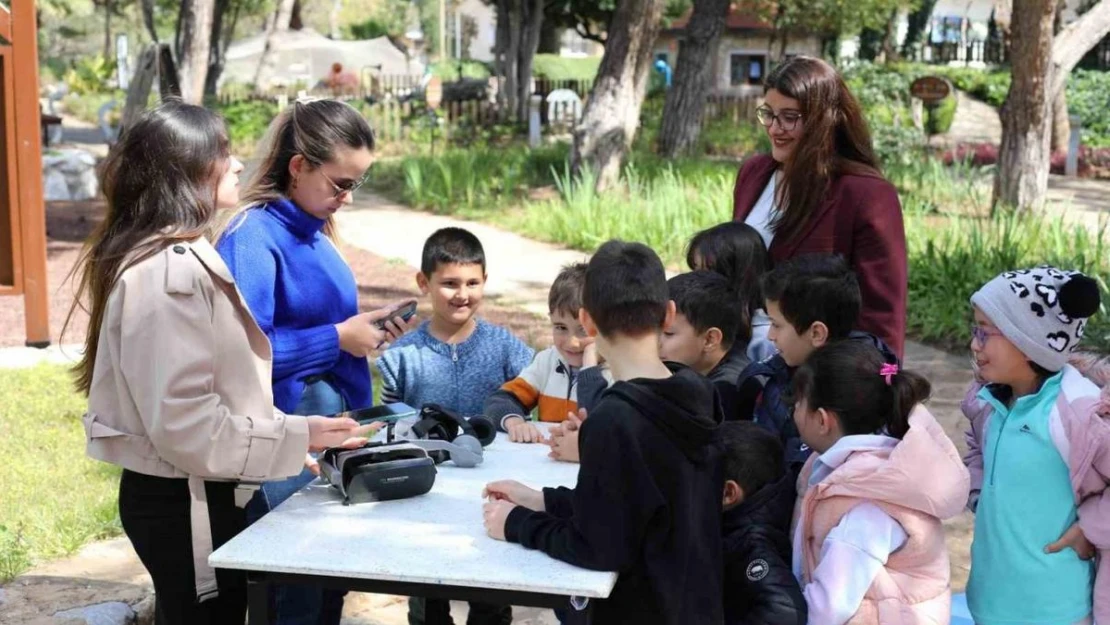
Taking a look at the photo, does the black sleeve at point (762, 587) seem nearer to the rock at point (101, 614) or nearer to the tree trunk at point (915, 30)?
the rock at point (101, 614)

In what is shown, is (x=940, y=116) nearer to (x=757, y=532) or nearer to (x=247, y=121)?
(x=247, y=121)

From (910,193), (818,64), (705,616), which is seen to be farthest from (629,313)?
(910,193)

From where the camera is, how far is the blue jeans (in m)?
3.36

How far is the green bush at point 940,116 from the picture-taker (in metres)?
26.0

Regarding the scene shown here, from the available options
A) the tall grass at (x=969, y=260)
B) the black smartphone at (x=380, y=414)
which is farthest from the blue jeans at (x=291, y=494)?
the tall grass at (x=969, y=260)

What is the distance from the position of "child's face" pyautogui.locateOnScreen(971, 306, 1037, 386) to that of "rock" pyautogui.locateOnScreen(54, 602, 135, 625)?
2786 mm

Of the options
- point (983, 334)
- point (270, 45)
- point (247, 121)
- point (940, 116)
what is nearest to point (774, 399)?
point (983, 334)

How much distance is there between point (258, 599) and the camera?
2.64 m

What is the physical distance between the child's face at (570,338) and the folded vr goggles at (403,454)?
470 mm

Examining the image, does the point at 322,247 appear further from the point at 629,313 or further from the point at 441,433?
the point at 629,313

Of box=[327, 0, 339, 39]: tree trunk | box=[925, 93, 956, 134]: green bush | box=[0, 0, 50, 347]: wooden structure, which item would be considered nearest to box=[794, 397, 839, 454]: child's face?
box=[0, 0, 50, 347]: wooden structure

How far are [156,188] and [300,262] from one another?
1.84ft

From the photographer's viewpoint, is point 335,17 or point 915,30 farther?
point 335,17

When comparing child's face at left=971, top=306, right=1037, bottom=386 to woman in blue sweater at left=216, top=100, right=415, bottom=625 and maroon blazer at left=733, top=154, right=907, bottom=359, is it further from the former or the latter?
woman in blue sweater at left=216, top=100, right=415, bottom=625
